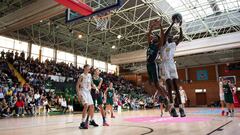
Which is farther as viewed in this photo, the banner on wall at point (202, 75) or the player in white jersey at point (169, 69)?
the banner on wall at point (202, 75)

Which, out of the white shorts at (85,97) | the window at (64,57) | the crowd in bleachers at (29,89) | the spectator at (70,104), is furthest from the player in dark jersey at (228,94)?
the window at (64,57)

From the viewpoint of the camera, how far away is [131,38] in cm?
2505

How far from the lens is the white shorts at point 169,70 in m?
4.61

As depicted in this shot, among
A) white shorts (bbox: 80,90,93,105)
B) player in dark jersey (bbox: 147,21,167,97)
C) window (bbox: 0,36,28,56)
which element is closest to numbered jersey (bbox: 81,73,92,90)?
white shorts (bbox: 80,90,93,105)

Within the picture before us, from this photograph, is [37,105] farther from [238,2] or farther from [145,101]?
[238,2]

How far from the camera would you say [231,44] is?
19.7 m

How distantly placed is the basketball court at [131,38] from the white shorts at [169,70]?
72 millimetres

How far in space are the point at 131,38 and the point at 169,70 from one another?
67.9 ft

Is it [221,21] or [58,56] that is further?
[58,56]

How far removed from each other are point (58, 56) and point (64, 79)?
7993 millimetres

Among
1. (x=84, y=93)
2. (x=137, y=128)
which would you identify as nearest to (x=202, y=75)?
(x=137, y=128)

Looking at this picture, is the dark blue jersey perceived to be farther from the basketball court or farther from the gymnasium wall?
the gymnasium wall

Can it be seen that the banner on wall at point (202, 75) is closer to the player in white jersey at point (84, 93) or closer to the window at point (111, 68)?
the window at point (111, 68)

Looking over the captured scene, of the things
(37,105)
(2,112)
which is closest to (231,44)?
(37,105)
